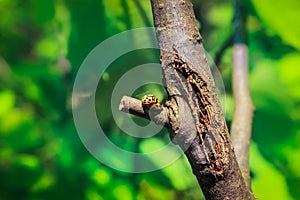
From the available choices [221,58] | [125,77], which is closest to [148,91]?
[125,77]

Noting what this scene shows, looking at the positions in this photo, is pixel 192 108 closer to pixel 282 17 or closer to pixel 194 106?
pixel 194 106

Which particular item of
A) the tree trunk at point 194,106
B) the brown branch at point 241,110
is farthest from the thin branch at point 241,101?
the tree trunk at point 194,106

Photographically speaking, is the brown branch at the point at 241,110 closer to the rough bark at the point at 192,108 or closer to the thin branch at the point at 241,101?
the thin branch at the point at 241,101

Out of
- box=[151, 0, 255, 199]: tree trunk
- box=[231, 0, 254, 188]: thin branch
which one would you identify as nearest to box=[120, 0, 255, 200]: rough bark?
box=[151, 0, 255, 199]: tree trunk

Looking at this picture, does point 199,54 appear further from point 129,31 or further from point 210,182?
point 129,31

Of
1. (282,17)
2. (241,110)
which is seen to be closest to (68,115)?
(241,110)

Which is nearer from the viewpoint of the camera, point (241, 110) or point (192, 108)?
point (192, 108)
